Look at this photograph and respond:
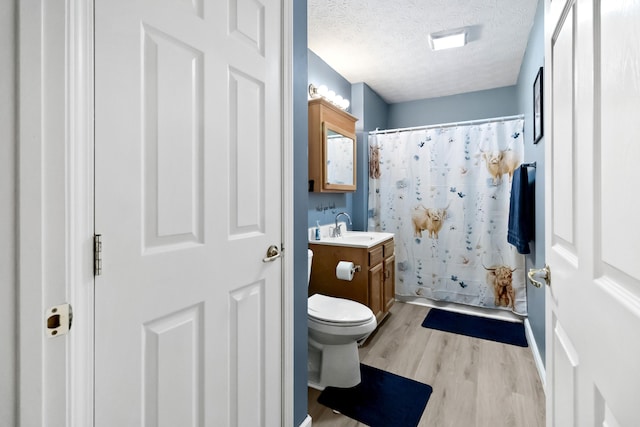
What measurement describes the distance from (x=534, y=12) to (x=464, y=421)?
2.60 m

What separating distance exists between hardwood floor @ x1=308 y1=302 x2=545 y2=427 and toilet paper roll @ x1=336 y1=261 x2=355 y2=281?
1.86ft

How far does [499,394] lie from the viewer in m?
1.76

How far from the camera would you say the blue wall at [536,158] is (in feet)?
6.31

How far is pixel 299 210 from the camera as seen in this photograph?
4.67ft

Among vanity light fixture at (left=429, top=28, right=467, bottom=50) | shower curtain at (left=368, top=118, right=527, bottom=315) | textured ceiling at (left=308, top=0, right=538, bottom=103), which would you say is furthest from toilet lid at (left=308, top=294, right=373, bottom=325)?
vanity light fixture at (left=429, top=28, right=467, bottom=50)

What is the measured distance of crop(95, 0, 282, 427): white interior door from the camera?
0.72 meters

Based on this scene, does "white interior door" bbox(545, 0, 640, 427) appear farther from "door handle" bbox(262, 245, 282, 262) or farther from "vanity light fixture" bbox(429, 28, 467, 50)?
"vanity light fixture" bbox(429, 28, 467, 50)

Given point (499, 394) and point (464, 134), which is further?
point (464, 134)

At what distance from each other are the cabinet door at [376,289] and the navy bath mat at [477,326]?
49 cm

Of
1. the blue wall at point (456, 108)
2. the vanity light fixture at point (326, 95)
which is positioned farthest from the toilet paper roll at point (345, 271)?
the blue wall at point (456, 108)

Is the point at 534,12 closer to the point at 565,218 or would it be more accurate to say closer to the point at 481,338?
the point at 565,218
